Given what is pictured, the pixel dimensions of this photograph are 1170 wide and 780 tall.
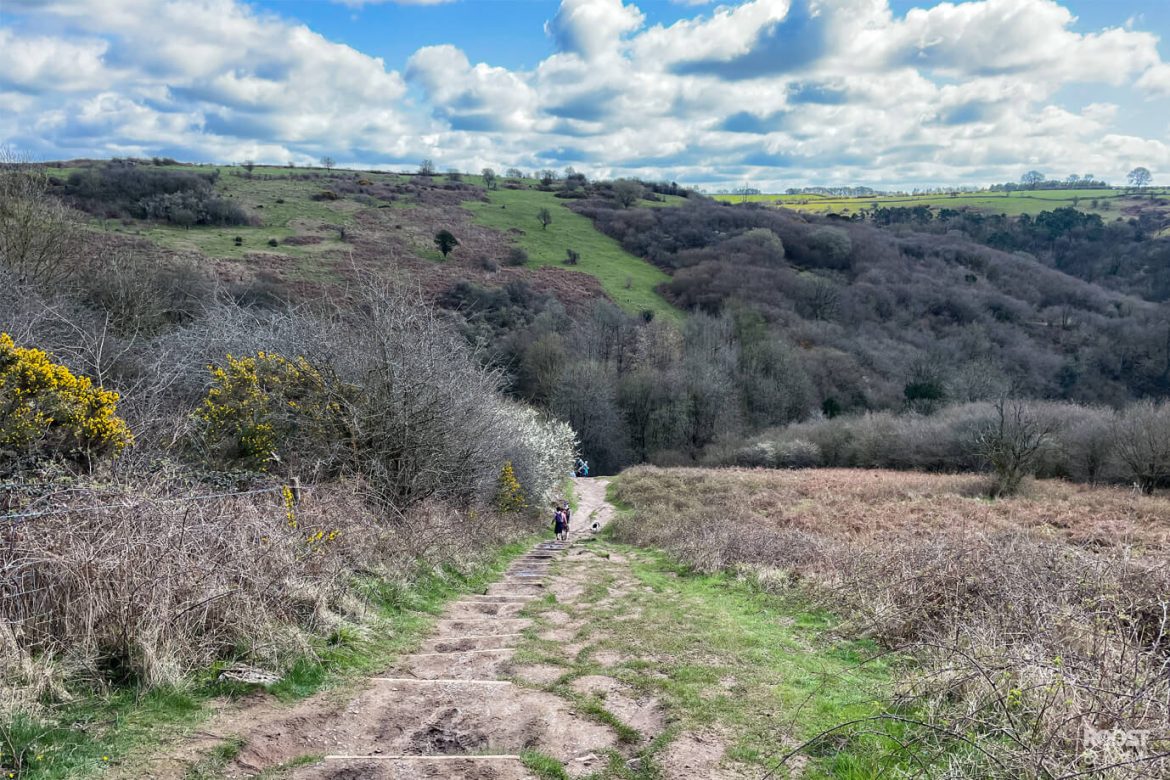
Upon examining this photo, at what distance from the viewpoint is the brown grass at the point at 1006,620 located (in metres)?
3.73

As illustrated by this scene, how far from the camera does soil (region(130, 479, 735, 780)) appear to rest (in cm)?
418

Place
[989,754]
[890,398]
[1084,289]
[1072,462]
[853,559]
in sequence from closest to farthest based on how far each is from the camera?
[989,754]
[853,559]
[1072,462]
[890,398]
[1084,289]

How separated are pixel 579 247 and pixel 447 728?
71.9 metres

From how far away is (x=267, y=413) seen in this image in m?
11.6

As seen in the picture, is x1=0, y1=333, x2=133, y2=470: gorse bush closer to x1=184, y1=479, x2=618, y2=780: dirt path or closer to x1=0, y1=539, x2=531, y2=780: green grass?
x1=0, y1=539, x2=531, y2=780: green grass

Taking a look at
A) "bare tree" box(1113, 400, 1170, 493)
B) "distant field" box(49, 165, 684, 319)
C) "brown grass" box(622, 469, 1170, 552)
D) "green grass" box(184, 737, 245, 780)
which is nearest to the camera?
"green grass" box(184, 737, 245, 780)

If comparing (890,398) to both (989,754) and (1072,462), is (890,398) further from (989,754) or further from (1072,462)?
(989,754)

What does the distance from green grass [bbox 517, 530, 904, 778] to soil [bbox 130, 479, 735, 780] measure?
152 mm

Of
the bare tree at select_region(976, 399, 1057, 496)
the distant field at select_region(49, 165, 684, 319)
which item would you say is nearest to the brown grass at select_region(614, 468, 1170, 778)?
the bare tree at select_region(976, 399, 1057, 496)

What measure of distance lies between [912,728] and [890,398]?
55.1 m

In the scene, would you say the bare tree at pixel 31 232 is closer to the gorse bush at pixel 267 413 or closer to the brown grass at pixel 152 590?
the gorse bush at pixel 267 413

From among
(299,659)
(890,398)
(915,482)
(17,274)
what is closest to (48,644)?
(299,659)

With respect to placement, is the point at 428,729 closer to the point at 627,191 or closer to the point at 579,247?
the point at 579,247

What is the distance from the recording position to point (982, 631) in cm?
536
